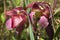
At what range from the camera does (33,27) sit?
689 mm

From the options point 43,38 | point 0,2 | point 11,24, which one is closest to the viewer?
point 11,24

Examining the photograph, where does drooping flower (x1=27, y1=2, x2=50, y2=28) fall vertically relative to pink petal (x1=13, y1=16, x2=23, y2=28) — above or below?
above

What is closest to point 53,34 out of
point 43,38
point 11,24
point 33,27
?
point 33,27

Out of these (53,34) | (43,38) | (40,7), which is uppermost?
(40,7)

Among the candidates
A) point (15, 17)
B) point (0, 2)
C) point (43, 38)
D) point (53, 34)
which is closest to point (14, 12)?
point (15, 17)

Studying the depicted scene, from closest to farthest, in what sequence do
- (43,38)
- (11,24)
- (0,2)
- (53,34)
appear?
(11,24) → (53,34) → (43,38) → (0,2)

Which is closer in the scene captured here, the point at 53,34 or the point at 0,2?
the point at 53,34

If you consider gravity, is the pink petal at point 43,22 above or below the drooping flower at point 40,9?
below

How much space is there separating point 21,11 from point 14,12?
3cm

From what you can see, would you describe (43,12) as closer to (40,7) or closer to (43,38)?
(40,7)

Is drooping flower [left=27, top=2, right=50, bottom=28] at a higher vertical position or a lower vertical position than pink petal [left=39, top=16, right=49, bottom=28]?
higher

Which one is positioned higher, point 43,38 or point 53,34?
point 53,34

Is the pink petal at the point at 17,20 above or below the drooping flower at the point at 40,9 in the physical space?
below

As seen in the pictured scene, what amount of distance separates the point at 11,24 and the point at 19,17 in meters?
0.04
